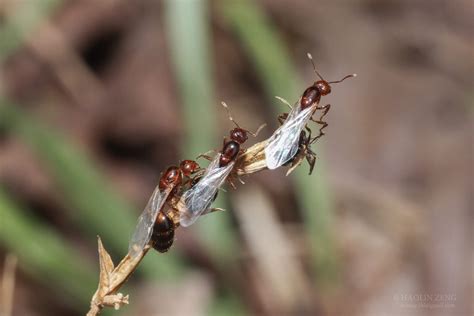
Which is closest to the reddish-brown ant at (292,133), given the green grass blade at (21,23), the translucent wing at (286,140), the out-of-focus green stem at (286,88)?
the translucent wing at (286,140)

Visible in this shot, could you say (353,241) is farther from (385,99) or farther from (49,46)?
(49,46)

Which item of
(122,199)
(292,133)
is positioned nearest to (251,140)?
(122,199)

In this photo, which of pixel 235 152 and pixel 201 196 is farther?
pixel 235 152

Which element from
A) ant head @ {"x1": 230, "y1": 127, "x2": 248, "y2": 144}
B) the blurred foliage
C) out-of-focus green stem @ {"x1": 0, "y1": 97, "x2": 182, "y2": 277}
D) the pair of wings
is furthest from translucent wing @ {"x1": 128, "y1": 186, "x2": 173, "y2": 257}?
out-of-focus green stem @ {"x1": 0, "y1": 97, "x2": 182, "y2": 277}

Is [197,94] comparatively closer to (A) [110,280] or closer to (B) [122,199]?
(B) [122,199]

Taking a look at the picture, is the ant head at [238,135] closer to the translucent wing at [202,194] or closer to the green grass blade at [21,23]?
the translucent wing at [202,194]

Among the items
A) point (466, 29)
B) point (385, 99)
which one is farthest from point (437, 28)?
point (385, 99)

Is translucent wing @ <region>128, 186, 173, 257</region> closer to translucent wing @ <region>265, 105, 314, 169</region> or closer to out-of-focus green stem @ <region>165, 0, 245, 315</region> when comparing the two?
translucent wing @ <region>265, 105, 314, 169</region>
